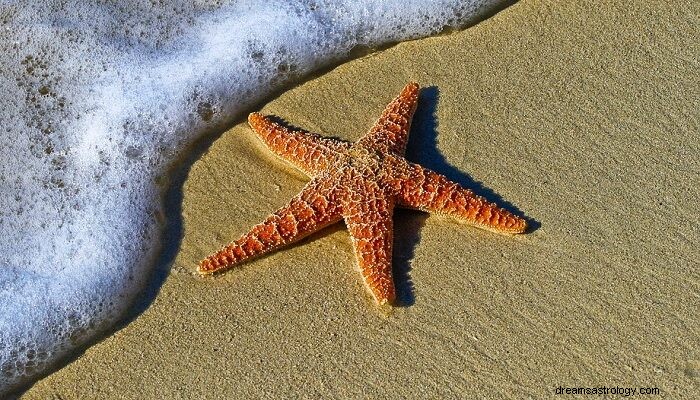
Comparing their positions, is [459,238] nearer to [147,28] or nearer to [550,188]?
[550,188]

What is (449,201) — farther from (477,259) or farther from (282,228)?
(282,228)

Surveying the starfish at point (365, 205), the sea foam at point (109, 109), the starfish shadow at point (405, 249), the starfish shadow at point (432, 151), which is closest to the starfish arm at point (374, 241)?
the starfish at point (365, 205)

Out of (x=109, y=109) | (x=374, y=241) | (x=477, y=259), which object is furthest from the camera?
(x=109, y=109)

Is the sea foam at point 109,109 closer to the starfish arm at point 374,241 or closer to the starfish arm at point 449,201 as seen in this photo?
the starfish arm at point 374,241

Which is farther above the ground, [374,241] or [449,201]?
[449,201]

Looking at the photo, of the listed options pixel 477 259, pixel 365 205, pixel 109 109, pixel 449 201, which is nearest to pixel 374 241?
pixel 365 205

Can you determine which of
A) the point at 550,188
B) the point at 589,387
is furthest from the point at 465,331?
the point at 550,188

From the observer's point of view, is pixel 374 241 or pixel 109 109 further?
pixel 109 109
